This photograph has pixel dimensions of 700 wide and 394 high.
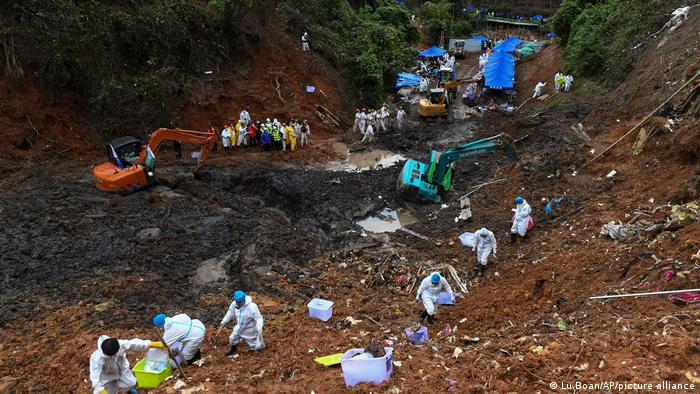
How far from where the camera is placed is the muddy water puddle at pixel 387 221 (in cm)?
1391

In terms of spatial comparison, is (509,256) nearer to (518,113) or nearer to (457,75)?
(518,113)

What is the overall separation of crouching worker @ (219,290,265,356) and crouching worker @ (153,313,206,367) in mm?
433

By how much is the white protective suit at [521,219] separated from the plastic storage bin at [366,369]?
6.25 meters

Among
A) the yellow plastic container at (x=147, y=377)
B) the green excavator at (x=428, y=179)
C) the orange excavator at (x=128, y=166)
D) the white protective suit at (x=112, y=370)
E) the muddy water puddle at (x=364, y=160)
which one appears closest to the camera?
the white protective suit at (x=112, y=370)

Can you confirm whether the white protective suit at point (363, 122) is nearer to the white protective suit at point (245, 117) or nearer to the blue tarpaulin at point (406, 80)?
the white protective suit at point (245, 117)

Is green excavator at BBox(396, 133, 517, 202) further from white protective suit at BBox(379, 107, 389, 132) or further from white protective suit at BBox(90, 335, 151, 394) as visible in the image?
Answer: white protective suit at BBox(90, 335, 151, 394)

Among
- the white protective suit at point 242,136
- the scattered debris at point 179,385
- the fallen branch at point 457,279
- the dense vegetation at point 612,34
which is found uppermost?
the dense vegetation at point 612,34

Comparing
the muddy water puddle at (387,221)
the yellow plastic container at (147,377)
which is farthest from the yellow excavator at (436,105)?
the yellow plastic container at (147,377)

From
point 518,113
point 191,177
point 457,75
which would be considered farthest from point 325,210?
point 457,75

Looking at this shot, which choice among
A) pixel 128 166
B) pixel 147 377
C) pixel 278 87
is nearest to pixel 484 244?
pixel 147 377

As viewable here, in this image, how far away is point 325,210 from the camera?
1422cm

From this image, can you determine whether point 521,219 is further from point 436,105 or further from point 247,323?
point 436,105

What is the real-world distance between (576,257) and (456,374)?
4482 mm

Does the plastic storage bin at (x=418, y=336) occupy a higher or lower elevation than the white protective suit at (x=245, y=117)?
higher
